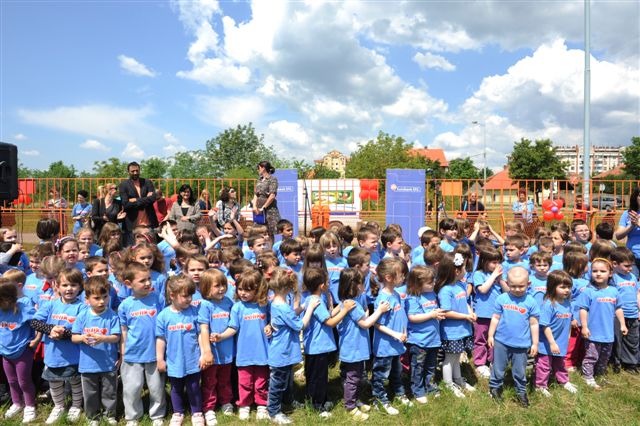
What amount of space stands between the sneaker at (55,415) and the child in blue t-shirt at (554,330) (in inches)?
167

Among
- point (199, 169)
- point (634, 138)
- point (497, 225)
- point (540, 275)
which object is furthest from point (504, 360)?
point (634, 138)

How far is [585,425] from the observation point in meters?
3.41

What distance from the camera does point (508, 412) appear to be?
3664 mm

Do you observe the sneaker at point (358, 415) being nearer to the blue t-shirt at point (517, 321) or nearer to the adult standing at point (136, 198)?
the blue t-shirt at point (517, 321)

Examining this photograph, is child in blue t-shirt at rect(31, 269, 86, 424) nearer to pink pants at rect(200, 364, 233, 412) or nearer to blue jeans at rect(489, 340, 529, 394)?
pink pants at rect(200, 364, 233, 412)

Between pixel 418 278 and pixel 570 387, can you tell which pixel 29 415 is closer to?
pixel 418 278

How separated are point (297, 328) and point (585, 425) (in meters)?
2.37

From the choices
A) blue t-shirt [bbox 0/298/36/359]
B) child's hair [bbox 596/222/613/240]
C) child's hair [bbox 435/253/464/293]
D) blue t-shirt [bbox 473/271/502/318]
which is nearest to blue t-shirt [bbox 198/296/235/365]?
blue t-shirt [bbox 0/298/36/359]

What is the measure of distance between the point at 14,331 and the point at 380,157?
44045mm

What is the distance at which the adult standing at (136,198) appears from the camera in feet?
23.9

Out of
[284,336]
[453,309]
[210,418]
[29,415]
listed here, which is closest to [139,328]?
[210,418]

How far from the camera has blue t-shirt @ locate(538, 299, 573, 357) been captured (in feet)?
12.9

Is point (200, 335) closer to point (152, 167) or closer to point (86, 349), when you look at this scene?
point (86, 349)

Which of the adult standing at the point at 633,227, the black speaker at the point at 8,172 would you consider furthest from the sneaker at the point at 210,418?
the black speaker at the point at 8,172
